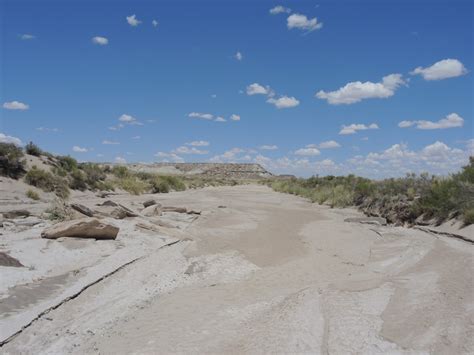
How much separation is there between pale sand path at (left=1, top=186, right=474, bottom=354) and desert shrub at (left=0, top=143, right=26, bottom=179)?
46.7 feet

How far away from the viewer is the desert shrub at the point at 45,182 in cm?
2350

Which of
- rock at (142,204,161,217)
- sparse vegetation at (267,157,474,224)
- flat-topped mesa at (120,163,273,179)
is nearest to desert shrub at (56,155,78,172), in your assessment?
rock at (142,204,161,217)

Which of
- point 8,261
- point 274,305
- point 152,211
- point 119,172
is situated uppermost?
point 119,172

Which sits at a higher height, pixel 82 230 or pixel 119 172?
pixel 119 172

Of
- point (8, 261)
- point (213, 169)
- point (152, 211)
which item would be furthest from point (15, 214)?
point (213, 169)

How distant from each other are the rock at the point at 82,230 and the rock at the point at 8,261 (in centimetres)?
222

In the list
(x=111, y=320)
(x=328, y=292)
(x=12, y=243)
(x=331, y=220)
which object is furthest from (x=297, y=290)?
(x=331, y=220)

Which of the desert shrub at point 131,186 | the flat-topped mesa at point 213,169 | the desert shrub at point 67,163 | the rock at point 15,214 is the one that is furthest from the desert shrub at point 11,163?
the flat-topped mesa at point 213,169

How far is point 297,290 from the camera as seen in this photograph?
8.74 metres

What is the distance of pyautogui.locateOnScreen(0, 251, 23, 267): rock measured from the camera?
28.8ft

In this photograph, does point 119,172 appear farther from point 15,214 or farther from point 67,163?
point 15,214

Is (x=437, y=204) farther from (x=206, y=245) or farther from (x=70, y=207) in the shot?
(x=70, y=207)

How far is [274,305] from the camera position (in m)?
7.81

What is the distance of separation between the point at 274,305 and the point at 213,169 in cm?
10601
